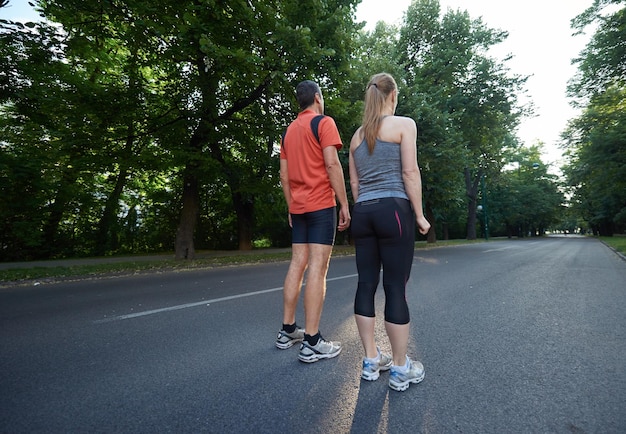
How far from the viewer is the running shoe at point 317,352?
2.42 m

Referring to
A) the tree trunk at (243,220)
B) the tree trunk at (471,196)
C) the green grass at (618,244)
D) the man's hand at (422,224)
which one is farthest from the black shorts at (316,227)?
the tree trunk at (471,196)

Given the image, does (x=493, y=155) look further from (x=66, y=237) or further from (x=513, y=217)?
(x=66, y=237)

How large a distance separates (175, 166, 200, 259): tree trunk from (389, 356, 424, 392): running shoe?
1061cm

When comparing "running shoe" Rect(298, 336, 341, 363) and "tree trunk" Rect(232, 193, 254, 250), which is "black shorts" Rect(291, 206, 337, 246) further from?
"tree trunk" Rect(232, 193, 254, 250)

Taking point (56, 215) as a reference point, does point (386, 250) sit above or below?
below

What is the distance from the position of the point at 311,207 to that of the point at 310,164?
0.36 m

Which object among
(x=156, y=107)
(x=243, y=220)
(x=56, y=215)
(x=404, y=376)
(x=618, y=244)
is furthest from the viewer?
(x=618, y=244)

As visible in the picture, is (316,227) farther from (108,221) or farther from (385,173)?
(108,221)

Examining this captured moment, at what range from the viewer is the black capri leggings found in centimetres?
207

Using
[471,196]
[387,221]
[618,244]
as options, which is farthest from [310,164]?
[471,196]

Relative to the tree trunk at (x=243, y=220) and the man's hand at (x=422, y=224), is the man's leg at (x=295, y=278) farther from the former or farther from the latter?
the tree trunk at (x=243, y=220)

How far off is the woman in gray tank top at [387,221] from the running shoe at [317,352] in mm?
405

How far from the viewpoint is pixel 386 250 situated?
6.89 ft

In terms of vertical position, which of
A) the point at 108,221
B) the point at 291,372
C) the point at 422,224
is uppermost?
the point at 108,221
